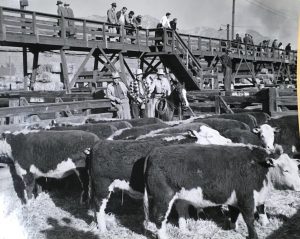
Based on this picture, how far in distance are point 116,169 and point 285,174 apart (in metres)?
2.21

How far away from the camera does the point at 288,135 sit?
23.1ft

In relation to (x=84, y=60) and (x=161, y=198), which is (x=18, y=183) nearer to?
→ (x=161, y=198)

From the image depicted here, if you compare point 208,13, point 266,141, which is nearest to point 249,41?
point 266,141

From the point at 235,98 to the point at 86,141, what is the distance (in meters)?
5.87

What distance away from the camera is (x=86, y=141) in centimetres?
617

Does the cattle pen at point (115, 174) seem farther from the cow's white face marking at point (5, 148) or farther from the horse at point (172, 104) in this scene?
the horse at point (172, 104)

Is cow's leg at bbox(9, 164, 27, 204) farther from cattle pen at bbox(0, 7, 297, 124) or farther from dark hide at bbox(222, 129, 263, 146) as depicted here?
dark hide at bbox(222, 129, 263, 146)

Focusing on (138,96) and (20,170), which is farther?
(138,96)

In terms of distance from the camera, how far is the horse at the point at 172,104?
1048 centimetres

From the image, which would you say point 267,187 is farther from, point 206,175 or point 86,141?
point 86,141

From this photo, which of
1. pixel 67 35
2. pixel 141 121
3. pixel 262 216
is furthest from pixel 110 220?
pixel 67 35

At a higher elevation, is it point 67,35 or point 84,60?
point 67,35

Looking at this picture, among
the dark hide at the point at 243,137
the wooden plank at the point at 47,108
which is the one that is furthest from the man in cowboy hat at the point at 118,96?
the dark hide at the point at 243,137

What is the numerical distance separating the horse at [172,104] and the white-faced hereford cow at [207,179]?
5.82 meters
